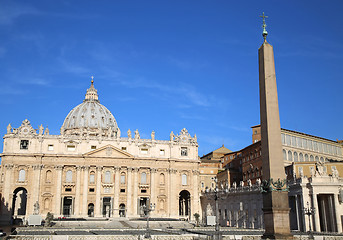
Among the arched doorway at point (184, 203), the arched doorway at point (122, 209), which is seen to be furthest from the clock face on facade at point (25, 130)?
the arched doorway at point (184, 203)

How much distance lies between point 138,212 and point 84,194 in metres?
10.6

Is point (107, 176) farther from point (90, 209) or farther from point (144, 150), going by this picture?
point (144, 150)

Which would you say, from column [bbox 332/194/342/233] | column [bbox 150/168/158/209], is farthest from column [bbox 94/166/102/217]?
column [bbox 332/194/342/233]

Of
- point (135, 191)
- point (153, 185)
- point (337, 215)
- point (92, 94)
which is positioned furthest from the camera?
point (92, 94)

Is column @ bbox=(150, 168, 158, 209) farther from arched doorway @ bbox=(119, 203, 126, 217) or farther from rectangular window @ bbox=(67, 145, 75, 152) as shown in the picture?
rectangular window @ bbox=(67, 145, 75, 152)

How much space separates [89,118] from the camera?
111875mm

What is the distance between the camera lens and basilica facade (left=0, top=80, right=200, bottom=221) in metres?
72.9

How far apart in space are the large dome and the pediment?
28.9 m

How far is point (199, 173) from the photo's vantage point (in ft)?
276

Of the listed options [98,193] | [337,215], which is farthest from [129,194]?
[337,215]

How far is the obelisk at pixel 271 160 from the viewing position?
70.6ft

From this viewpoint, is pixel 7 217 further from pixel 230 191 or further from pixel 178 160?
pixel 230 191

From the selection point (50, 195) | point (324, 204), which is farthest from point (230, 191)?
point (50, 195)

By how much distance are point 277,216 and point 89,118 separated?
311ft
